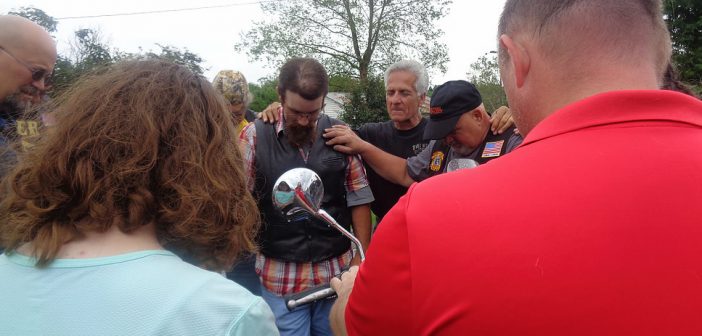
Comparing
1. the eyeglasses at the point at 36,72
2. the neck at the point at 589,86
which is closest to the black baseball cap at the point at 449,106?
the neck at the point at 589,86

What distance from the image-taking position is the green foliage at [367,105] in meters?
12.4

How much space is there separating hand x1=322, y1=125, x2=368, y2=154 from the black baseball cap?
44 centimetres

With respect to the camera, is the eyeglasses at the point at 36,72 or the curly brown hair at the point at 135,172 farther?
the eyeglasses at the point at 36,72

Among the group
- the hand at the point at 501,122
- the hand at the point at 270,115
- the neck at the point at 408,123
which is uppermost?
the hand at the point at 270,115

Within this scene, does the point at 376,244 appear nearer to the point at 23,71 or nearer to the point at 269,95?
the point at 23,71

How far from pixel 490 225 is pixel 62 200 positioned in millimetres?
979

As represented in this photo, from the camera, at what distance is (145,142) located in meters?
1.17

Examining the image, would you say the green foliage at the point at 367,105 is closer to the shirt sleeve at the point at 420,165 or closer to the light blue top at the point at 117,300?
the shirt sleeve at the point at 420,165

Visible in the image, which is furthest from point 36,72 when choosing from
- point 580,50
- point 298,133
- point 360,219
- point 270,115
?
point 580,50

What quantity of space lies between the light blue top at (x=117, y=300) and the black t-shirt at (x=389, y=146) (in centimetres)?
229

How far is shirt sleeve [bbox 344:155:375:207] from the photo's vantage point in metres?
2.95

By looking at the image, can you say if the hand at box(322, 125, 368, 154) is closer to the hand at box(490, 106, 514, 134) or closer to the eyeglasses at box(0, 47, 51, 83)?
the hand at box(490, 106, 514, 134)

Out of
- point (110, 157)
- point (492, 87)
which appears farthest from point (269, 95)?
point (110, 157)

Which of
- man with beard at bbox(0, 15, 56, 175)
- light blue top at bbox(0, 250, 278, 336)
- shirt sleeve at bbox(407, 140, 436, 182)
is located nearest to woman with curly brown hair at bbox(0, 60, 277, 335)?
light blue top at bbox(0, 250, 278, 336)
